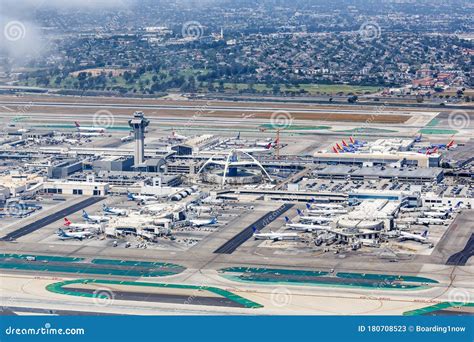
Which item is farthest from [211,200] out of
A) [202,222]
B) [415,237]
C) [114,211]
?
[415,237]

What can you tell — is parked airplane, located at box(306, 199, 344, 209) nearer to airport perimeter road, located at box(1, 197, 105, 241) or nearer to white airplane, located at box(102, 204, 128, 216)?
white airplane, located at box(102, 204, 128, 216)

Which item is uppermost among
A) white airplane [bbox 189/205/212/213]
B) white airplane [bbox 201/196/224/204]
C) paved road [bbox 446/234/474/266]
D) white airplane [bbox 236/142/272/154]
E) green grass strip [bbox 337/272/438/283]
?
white airplane [bbox 236/142/272/154]

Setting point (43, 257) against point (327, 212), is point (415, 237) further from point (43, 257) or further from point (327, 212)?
point (43, 257)

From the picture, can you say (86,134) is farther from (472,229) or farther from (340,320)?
(340,320)

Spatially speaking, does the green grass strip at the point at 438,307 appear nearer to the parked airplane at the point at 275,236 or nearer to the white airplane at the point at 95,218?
the parked airplane at the point at 275,236

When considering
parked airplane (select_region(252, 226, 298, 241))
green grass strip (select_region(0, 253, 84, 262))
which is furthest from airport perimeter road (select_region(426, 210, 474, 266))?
green grass strip (select_region(0, 253, 84, 262))

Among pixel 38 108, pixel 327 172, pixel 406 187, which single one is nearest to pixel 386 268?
pixel 406 187
